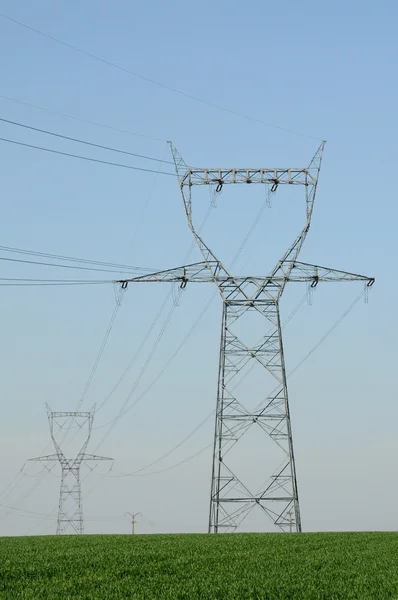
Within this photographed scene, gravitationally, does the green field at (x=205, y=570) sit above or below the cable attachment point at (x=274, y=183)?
below

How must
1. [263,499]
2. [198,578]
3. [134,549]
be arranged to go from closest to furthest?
[198,578] → [134,549] → [263,499]

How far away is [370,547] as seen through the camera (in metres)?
34.8

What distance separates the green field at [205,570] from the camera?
21.1 m

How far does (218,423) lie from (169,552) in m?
13.1

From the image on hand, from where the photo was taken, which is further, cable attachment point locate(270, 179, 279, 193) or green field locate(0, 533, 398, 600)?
cable attachment point locate(270, 179, 279, 193)

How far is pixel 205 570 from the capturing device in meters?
25.8

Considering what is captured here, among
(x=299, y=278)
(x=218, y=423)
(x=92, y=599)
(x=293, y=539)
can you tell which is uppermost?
(x=299, y=278)

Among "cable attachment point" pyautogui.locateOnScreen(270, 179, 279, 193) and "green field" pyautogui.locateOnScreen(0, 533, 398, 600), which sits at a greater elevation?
"cable attachment point" pyautogui.locateOnScreen(270, 179, 279, 193)

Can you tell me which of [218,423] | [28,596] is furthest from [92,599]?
[218,423]

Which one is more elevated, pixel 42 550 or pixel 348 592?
pixel 42 550

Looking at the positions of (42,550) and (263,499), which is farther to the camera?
(263,499)

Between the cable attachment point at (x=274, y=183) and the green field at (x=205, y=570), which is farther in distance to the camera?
the cable attachment point at (x=274, y=183)

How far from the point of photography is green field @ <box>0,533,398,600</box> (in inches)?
832

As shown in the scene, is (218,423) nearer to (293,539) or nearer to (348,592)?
(293,539)
